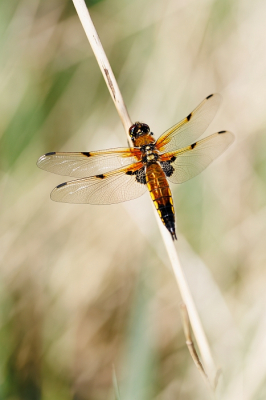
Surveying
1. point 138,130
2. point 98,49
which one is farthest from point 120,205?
point 98,49

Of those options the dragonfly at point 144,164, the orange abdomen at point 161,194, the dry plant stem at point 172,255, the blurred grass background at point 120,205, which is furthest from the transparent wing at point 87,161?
the blurred grass background at point 120,205

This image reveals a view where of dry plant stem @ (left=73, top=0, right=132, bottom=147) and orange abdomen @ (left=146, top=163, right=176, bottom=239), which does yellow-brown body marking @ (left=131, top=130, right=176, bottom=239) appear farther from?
dry plant stem @ (left=73, top=0, right=132, bottom=147)

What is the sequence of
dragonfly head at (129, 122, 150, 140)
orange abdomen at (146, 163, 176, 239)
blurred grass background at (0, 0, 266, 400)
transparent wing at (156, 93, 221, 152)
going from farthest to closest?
blurred grass background at (0, 0, 266, 400), transparent wing at (156, 93, 221, 152), dragonfly head at (129, 122, 150, 140), orange abdomen at (146, 163, 176, 239)

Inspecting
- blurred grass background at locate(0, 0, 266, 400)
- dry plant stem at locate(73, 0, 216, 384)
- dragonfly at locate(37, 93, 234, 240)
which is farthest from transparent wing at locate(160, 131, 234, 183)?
dry plant stem at locate(73, 0, 216, 384)

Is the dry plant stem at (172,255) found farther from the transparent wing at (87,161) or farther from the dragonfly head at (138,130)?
the transparent wing at (87,161)

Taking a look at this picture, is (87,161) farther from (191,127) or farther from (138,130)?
(191,127)

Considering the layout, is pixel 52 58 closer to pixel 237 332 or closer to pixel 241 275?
pixel 241 275

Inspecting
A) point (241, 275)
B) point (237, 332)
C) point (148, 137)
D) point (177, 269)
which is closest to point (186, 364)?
point (237, 332)
